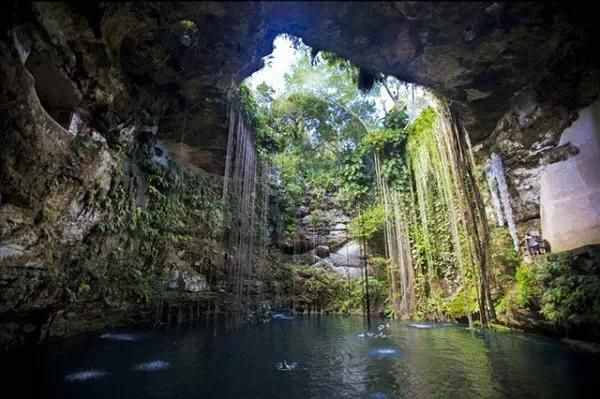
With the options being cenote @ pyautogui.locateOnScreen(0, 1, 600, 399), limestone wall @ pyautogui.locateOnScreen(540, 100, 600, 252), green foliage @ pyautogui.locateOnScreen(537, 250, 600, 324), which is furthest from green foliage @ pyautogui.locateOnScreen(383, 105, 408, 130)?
green foliage @ pyautogui.locateOnScreen(537, 250, 600, 324)

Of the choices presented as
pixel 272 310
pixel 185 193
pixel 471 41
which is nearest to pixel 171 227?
pixel 185 193

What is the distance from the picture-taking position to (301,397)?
12.4ft

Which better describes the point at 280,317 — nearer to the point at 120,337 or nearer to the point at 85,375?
the point at 120,337

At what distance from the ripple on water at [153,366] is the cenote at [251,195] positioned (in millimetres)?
49

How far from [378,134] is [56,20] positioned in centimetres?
1127

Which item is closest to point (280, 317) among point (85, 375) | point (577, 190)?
point (85, 375)

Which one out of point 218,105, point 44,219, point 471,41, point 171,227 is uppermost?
point 218,105

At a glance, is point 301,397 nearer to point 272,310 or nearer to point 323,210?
point 272,310

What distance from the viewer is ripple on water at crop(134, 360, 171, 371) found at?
4.86 m

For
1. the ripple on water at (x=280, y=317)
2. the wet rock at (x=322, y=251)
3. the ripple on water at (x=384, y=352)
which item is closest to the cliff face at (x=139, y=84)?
the ripple on water at (x=384, y=352)

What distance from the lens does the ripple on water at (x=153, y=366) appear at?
486cm

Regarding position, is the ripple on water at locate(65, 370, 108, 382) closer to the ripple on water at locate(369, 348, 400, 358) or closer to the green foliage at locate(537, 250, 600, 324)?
the ripple on water at locate(369, 348, 400, 358)

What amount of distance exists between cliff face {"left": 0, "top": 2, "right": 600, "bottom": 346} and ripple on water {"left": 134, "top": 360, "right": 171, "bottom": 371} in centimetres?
212

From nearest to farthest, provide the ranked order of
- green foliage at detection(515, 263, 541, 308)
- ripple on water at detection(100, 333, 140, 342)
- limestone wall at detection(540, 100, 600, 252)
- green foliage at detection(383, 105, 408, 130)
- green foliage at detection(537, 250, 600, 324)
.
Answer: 1. green foliage at detection(537, 250, 600, 324)
2. limestone wall at detection(540, 100, 600, 252)
3. green foliage at detection(515, 263, 541, 308)
4. ripple on water at detection(100, 333, 140, 342)
5. green foliage at detection(383, 105, 408, 130)
